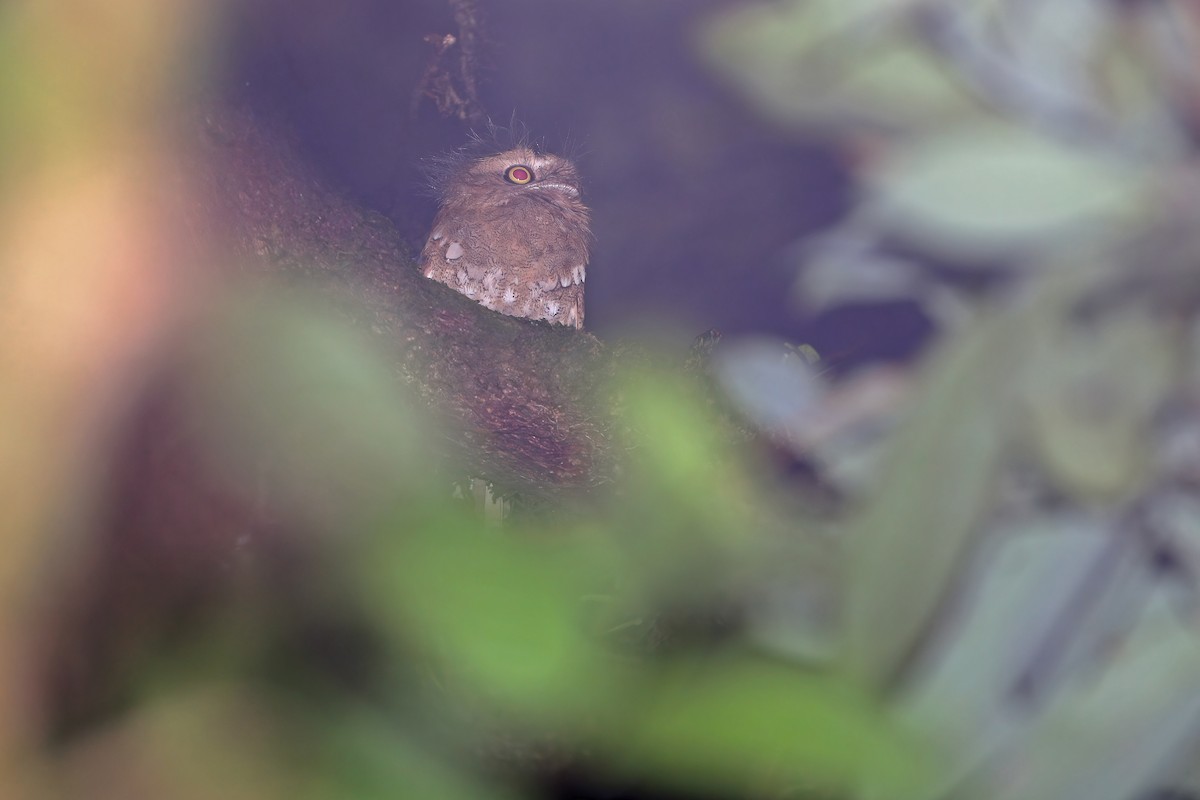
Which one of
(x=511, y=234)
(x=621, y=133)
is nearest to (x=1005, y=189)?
(x=621, y=133)

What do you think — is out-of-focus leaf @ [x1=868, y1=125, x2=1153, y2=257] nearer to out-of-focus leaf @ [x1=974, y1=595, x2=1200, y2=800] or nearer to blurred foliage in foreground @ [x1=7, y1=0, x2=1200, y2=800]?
blurred foliage in foreground @ [x1=7, y1=0, x2=1200, y2=800]

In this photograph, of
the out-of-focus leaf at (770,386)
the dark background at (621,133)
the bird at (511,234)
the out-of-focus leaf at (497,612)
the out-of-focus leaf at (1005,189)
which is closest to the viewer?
the out-of-focus leaf at (497,612)

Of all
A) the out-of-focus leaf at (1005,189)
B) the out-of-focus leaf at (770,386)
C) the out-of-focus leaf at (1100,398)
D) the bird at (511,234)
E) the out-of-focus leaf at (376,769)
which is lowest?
the out-of-focus leaf at (376,769)

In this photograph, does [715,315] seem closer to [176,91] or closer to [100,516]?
[176,91]

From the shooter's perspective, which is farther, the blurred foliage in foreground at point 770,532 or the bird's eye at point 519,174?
the bird's eye at point 519,174

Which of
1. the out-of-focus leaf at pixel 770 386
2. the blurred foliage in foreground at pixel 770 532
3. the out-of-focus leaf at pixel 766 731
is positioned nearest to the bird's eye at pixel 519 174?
the out-of-focus leaf at pixel 770 386

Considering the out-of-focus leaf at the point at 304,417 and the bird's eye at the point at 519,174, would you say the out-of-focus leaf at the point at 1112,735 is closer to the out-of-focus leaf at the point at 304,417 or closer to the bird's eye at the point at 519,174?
the out-of-focus leaf at the point at 304,417

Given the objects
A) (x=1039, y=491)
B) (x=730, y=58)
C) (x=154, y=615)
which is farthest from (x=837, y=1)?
(x=154, y=615)
